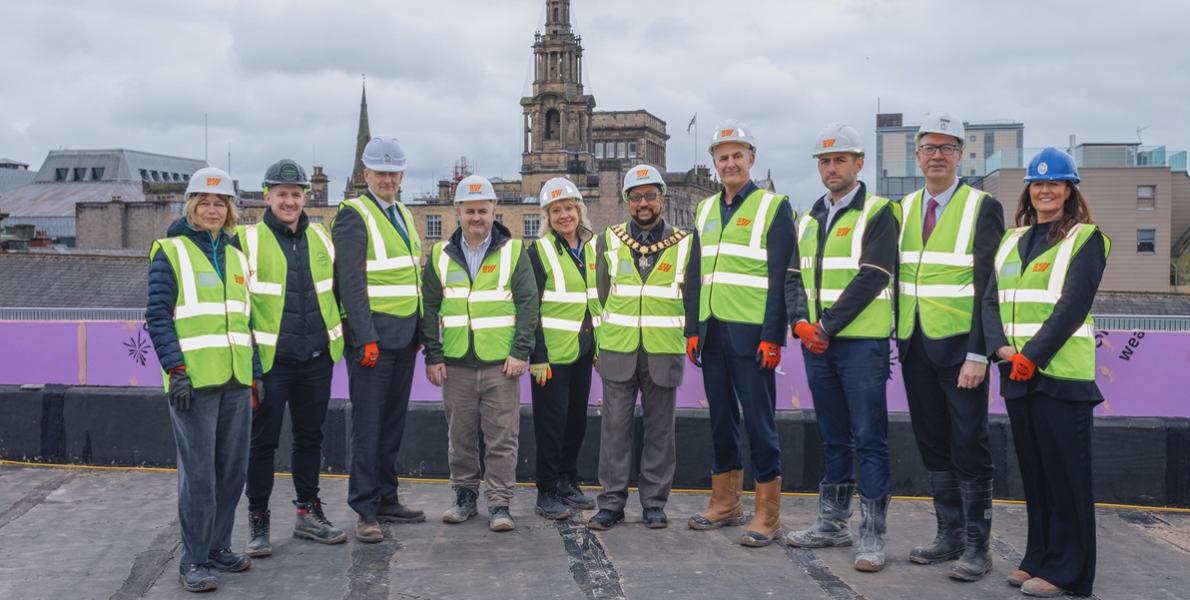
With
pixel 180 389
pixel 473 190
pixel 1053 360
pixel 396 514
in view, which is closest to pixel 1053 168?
pixel 1053 360

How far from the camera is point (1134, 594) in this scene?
21.1 feet

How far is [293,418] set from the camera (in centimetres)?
755

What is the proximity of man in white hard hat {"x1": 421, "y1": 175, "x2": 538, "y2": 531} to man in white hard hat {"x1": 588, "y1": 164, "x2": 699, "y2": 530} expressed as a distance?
2.02ft

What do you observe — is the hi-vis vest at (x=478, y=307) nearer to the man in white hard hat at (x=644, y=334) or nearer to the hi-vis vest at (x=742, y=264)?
the man in white hard hat at (x=644, y=334)

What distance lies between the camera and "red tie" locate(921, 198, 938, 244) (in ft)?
23.1

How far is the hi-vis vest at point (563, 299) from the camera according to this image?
839 cm

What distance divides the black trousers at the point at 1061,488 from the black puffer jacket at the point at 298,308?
4.42 m

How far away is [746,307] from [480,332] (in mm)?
1887

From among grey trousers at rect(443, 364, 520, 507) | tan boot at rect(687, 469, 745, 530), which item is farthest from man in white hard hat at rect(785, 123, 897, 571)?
grey trousers at rect(443, 364, 520, 507)

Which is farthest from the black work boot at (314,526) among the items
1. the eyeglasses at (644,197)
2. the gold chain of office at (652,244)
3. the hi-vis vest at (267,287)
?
the eyeglasses at (644,197)

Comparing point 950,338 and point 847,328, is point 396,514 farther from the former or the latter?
point 950,338

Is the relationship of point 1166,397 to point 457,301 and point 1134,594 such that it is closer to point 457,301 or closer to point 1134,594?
point 1134,594

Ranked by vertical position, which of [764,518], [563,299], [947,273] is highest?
[947,273]

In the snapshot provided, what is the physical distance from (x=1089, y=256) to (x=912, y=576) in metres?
2.15
